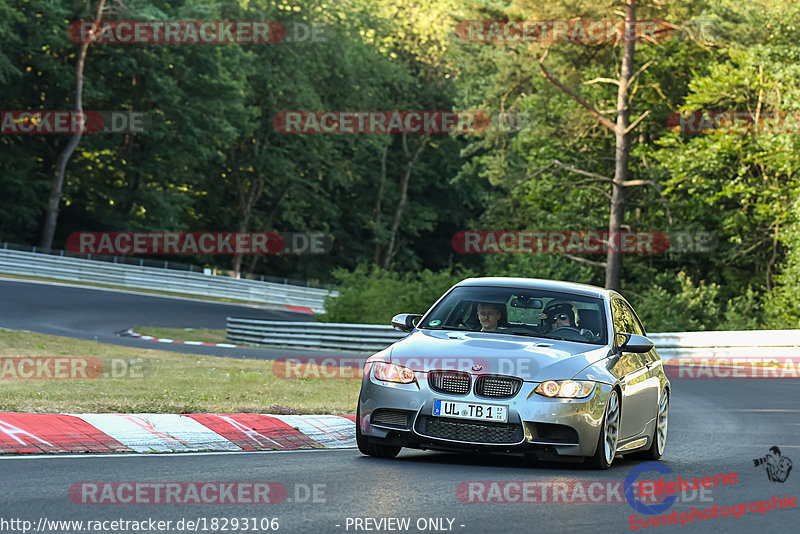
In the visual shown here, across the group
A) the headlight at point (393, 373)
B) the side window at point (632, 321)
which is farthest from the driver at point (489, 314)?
the side window at point (632, 321)

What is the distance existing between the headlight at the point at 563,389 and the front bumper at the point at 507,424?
0.04 meters

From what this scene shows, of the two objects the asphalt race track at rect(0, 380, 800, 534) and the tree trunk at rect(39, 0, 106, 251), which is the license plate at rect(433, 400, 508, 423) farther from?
the tree trunk at rect(39, 0, 106, 251)

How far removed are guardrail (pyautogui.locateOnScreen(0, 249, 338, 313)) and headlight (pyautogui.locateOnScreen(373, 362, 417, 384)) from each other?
36.1m

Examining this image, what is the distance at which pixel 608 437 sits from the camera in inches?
393

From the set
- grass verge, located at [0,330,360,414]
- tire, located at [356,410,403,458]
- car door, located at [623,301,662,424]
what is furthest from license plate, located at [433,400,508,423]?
grass verge, located at [0,330,360,414]

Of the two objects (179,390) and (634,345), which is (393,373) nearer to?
(634,345)

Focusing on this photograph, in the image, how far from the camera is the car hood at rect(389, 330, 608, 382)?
9.58 m

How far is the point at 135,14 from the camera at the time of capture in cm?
5531

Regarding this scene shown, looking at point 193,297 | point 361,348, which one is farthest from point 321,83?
point 361,348

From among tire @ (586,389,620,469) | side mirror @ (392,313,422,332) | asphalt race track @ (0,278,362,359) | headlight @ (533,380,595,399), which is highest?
side mirror @ (392,313,422,332)

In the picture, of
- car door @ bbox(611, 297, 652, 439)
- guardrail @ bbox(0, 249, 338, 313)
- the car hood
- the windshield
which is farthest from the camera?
guardrail @ bbox(0, 249, 338, 313)

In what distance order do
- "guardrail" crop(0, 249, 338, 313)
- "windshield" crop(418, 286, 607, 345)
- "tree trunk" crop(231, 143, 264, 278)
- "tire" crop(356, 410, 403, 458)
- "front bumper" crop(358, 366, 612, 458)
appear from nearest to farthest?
"front bumper" crop(358, 366, 612, 458)
"tire" crop(356, 410, 403, 458)
"windshield" crop(418, 286, 607, 345)
"guardrail" crop(0, 249, 338, 313)
"tree trunk" crop(231, 143, 264, 278)

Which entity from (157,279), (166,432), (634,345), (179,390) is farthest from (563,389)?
(157,279)

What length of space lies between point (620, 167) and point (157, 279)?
20778 millimetres
